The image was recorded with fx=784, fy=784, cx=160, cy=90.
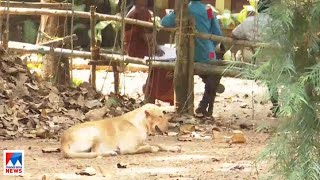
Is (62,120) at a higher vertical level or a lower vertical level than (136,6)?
lower

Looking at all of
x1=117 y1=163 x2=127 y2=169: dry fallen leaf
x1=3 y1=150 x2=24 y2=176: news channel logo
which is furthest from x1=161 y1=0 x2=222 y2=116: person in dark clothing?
x1=3 y1=150 x2=24 y2=176: news channel logo

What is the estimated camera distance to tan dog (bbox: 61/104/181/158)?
6.33 meters

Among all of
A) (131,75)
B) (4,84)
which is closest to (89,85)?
(4,84)

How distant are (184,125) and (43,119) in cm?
141

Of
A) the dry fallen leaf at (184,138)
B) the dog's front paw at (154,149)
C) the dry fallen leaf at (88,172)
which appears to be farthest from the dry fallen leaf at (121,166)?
the dry fallen leaf at (184,138)

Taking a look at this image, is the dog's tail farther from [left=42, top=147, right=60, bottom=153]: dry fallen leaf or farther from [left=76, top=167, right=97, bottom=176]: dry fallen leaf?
[left=76, top=167, right=97, bottom=176]: dry fallen leaf

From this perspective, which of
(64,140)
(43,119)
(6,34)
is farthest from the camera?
(6,34)

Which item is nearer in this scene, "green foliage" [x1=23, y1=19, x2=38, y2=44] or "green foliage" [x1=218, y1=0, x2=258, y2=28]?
"green foliage" [x1=218, y1=0, x2=258, y2=28]

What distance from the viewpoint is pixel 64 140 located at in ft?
20.7

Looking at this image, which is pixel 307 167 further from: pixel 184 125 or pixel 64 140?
pixel 184 125

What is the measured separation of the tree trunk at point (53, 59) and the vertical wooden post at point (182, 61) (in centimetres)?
191

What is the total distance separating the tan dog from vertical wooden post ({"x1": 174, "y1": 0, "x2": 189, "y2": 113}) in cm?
179

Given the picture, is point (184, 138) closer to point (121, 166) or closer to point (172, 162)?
point (172, 162)

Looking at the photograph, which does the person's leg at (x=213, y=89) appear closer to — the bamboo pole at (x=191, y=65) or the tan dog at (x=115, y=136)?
the bamboo pole at (x=191, y=65)
